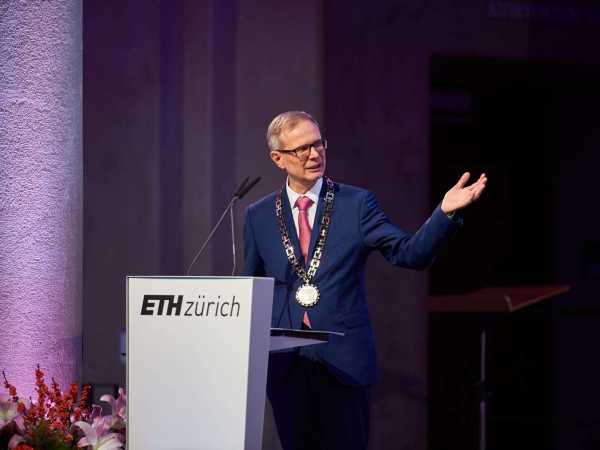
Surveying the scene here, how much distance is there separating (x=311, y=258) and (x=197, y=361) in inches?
37.0

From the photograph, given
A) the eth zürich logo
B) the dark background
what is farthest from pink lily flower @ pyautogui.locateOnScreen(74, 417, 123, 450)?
the dark background

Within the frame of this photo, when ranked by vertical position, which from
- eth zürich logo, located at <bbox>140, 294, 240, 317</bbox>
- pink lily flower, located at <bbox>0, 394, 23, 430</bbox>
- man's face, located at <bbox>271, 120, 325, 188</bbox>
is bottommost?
pink lily flower, located at <bbox>0, 394, 23, 430</bbox>

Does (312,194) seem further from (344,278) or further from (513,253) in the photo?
(513,253)

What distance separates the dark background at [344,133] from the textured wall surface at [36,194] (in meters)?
1.83

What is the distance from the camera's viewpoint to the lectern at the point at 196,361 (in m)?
2.13

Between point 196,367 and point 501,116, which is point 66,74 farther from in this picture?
point 501,116

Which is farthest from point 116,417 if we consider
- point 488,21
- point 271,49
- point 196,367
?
point 488,21

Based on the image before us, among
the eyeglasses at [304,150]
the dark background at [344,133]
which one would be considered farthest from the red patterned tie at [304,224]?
the dark background at [344,133]

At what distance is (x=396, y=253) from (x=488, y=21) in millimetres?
2434

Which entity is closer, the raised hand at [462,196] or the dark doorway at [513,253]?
the raised hand at [462,196]

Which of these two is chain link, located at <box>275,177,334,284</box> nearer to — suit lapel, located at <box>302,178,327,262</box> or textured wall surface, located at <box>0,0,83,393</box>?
suit lapel, located at <box>302,178,327,262</box>

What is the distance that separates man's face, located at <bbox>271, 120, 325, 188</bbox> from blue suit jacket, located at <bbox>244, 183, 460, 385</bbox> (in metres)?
0.08

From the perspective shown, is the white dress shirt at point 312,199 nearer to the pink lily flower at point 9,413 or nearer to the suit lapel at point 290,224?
the suit lapel at point 290,224

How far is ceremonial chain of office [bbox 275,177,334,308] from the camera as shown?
299 cm
